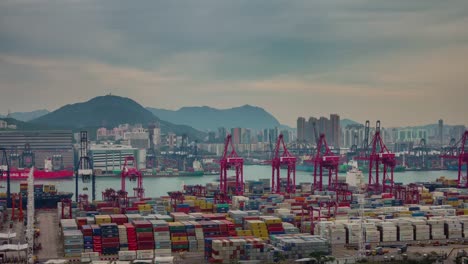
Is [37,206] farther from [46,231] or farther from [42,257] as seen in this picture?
[42,257]

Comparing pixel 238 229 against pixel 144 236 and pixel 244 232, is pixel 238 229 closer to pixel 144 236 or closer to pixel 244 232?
pixel 244 232

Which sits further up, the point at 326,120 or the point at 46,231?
the point at 326,120

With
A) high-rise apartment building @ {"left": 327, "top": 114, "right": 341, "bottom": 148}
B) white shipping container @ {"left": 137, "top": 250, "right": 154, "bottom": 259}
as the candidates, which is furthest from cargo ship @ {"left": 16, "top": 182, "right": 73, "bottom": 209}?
high-rise apartment building @ {"left": 327, "top": 114, "right": 341, "bottom": 148}

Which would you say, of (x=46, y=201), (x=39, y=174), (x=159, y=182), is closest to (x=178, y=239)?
(x=46, y=201)

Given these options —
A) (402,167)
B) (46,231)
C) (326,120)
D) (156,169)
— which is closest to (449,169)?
(402,167)

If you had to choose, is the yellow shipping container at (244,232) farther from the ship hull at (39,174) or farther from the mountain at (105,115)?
the mountain at (105,115)

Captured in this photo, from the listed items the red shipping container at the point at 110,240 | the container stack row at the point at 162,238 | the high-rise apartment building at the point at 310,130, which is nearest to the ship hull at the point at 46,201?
the container stack row at the point at 162,238
